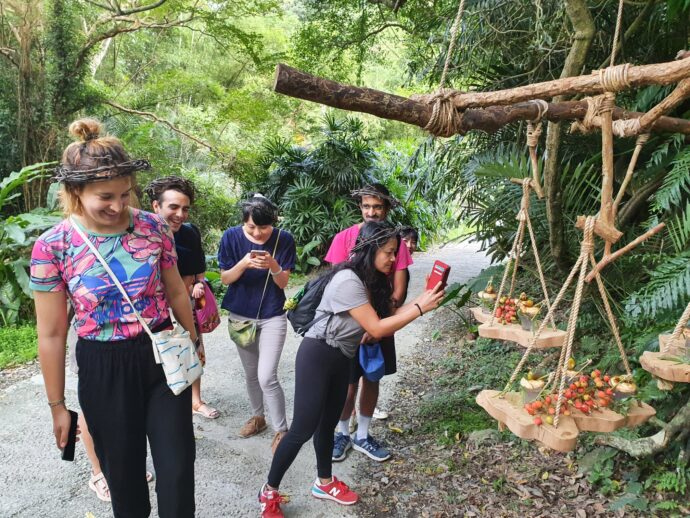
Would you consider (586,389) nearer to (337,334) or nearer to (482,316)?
(482,316)

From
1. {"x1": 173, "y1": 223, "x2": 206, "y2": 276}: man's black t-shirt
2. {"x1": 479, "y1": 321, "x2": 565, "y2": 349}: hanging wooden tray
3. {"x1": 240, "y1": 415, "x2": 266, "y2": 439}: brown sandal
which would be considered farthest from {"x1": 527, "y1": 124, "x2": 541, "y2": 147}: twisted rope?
{"x1": 240, "y1": 415, "x2": 266, "y2": 439}: brown sandal

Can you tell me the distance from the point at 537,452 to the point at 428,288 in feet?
5.47

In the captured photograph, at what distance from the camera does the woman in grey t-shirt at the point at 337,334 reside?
2.25 m

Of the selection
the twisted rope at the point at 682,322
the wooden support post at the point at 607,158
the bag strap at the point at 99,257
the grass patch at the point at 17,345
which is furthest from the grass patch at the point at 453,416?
the grass patch at the point at 17,345

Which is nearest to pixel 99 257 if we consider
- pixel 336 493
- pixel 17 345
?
pixel 336 493

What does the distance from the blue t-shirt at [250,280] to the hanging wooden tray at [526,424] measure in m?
1.42


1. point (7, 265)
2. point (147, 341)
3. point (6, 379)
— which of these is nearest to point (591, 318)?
point (147, 341)

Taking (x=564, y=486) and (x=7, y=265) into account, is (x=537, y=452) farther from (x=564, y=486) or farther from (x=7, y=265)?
(x=7, y=265)

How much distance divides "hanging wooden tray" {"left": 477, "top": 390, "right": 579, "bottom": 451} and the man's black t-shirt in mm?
1858

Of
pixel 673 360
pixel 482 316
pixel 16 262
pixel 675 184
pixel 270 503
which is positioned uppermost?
pixel 675 184

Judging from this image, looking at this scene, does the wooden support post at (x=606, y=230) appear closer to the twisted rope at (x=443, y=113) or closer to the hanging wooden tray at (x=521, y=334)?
the hanging wooden tray at (x=521, y=334)

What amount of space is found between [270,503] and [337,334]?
3.17 feet

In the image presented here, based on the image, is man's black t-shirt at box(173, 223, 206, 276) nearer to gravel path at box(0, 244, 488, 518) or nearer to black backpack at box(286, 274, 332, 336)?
black backpack at box(286, 274, 332, 336)

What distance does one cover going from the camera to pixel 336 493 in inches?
104
